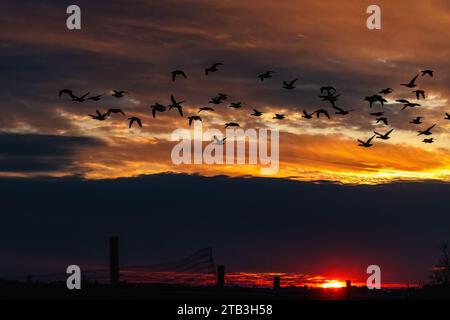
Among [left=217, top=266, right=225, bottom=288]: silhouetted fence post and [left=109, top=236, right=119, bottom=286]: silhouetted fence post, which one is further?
[left=217, top=266, right=225, bottom=288]: silhouetted fence post

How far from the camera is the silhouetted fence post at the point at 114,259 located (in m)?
46.6

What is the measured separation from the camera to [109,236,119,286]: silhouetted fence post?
46.6 meters

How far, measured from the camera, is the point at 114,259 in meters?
46.8

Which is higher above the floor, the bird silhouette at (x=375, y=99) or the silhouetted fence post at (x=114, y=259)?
the bird silhouette at (x=375, y=99)

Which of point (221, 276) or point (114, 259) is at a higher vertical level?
point (114, 259)

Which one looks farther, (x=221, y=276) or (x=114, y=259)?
(x=221, y=276)

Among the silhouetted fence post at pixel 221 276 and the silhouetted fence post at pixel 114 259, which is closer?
the silhouetted fence post at pixel 114 259
